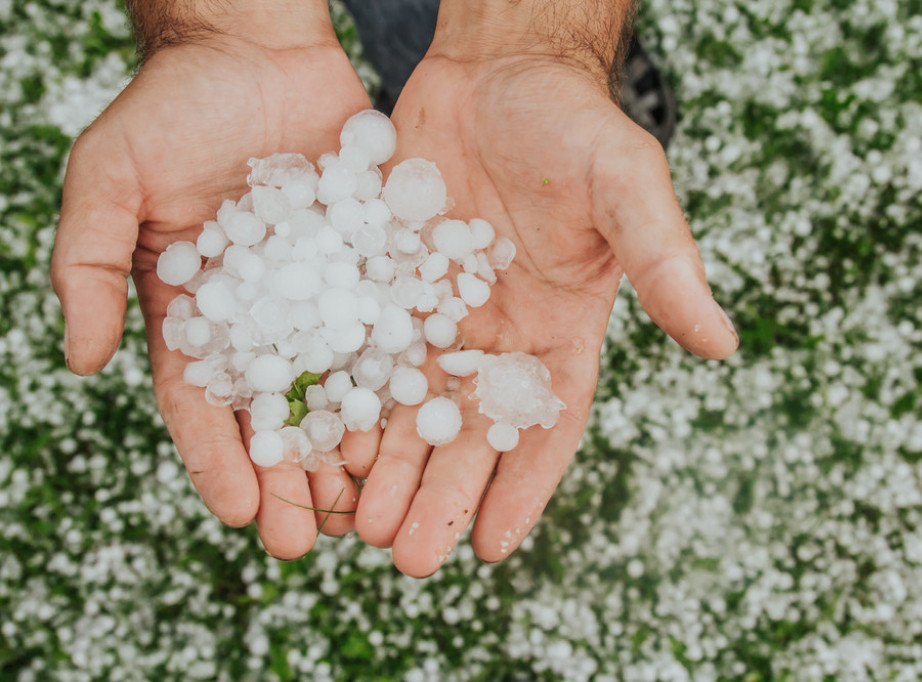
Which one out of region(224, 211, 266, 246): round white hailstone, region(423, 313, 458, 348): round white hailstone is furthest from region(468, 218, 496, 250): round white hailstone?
region(224, 211, 266, 246): round white hailstone

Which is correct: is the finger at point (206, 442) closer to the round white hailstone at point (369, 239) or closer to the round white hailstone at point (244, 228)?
the round white hailstone at point (244, 228)

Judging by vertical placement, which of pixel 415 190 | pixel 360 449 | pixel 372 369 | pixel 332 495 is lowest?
pixel 332 495

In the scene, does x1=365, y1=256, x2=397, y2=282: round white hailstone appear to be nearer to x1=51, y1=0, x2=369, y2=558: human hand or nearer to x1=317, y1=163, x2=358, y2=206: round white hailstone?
x1=317, y1=163, x2=358, y2=206: round white hailstone

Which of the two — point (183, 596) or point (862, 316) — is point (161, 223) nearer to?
point (183, 596)

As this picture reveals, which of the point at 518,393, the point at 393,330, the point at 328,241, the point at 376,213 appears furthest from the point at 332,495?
the point at 376,213

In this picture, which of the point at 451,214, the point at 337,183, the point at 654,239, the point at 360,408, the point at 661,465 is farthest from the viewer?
the point at 661,465

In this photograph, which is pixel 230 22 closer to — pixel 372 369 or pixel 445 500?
pixel 372 369

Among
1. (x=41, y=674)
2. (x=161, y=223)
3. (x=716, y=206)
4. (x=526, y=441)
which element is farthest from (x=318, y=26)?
(x=41, y=674)

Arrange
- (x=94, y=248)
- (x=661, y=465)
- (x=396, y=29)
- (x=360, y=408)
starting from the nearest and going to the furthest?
1. (x=94, y=248)
2. (x=360, y=408)
3. (x=661, y=465)
4. (x=396, y=29)

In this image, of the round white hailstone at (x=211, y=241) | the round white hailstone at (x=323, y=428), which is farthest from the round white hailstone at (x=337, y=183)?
the round white hailstone at (x=323, y=428)

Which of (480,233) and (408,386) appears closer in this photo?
(408,386)
